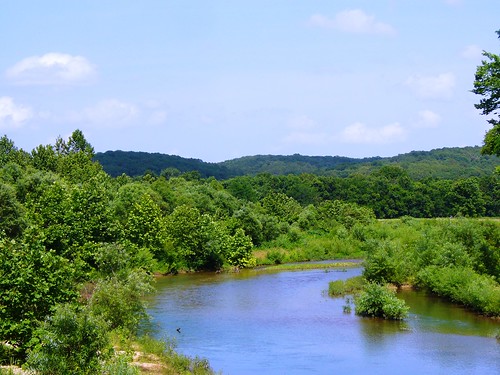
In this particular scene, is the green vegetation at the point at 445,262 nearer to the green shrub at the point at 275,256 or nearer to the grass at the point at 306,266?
the grass at the point at 306,266

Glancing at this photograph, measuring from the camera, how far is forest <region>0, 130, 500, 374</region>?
27.6 metres

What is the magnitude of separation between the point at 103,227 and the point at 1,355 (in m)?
31.4

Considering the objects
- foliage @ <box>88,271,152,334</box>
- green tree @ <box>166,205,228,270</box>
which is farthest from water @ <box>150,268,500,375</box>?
green tree @ <box>166,205,228,270</box>

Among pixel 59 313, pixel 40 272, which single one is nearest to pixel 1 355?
pixel 40 272

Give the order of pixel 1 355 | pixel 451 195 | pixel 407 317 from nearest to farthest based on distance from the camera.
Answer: pixel 1 355, pixel 407 317, pixel 451 195

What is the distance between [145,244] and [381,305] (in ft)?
109

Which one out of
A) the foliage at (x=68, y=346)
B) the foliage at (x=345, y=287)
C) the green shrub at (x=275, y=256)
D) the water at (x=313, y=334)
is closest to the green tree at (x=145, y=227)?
the water at (x=313, y=334)

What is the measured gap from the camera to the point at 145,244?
72.5m

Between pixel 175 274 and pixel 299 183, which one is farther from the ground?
pixel 299 183

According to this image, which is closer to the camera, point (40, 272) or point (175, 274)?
point (40, 272)

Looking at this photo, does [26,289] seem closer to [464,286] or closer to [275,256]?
[464,286]

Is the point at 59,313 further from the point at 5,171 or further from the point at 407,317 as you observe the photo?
the point at 5,171

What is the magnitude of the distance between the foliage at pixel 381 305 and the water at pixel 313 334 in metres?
0.89

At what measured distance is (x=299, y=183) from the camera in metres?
152
